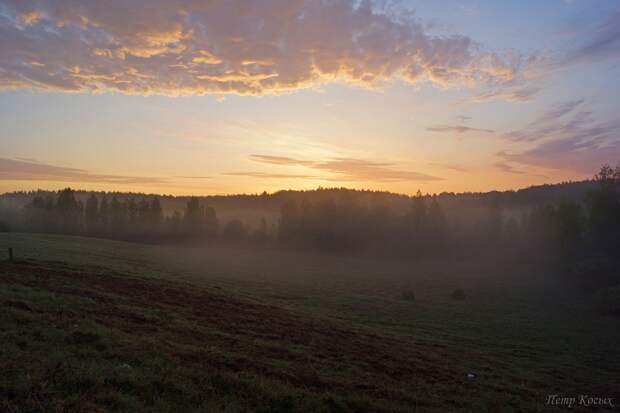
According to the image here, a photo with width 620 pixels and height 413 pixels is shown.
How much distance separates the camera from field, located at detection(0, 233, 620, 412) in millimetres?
9859

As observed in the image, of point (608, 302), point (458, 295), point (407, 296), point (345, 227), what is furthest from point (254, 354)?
point (345, 227)

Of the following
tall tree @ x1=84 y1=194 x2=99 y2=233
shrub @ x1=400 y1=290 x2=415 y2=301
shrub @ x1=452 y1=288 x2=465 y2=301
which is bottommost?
shrub @ x1=452 y1=288 x2=465 y2=301

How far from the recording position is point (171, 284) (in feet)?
103

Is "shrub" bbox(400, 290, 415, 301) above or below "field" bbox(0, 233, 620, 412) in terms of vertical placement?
below

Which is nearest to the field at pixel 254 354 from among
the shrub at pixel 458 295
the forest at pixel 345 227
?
the shrub at pixel 458 295

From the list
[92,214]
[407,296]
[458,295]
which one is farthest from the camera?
[92,214]

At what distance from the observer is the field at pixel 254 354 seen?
986 centimetres

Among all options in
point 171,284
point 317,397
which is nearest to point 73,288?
point 171,284

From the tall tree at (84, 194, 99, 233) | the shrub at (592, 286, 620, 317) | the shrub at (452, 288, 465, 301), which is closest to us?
the shrub at (592, 286, 620, 317)

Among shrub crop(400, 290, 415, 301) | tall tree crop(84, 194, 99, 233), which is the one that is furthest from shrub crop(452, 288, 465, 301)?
tall tree crop(84, 194, 99, 233)

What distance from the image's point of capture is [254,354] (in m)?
15.1

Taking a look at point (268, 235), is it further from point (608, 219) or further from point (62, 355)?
point (62, 355)

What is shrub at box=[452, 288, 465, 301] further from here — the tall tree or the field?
the tall tree

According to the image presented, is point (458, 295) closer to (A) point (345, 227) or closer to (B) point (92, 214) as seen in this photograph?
(A) point (345, 227)
